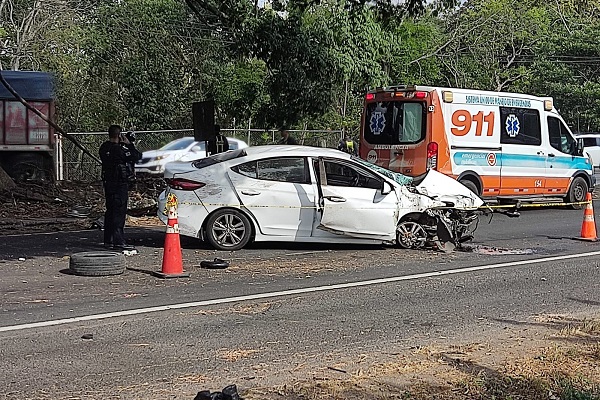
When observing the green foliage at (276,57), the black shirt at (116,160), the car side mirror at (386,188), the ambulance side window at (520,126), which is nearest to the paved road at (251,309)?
the car side mirror at (386,188)

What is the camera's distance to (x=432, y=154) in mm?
17688

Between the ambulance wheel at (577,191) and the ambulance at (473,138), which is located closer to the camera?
the ambulance at (473,138)

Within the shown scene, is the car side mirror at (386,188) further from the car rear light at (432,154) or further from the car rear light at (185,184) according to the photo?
the car rear light at (432,154)

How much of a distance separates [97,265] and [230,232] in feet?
8.84

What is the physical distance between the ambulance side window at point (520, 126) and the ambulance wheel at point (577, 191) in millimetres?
1778

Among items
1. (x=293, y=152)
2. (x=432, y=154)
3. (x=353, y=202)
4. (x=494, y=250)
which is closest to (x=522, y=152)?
(x=432, y=154)

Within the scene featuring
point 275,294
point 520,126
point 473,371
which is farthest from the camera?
point 520,126

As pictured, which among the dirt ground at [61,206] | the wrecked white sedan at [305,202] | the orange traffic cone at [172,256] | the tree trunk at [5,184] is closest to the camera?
the orange traffic cone at [172,256]

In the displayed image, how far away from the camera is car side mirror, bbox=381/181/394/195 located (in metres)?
12.8

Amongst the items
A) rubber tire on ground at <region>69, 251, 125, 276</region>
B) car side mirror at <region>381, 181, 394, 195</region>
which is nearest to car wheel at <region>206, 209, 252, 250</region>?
car side mirror at <region>381, 181, 394, 195</region>

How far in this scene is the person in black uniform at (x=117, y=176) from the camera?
1248 cm

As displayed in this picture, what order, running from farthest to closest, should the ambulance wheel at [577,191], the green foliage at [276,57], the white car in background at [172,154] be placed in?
the white car in background at [172,154]
the green foliage at [276,57]
the ambulance wheel at [577,191]

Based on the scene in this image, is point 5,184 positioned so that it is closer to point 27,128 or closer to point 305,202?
point 27,128

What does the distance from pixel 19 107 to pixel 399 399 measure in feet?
64.5
